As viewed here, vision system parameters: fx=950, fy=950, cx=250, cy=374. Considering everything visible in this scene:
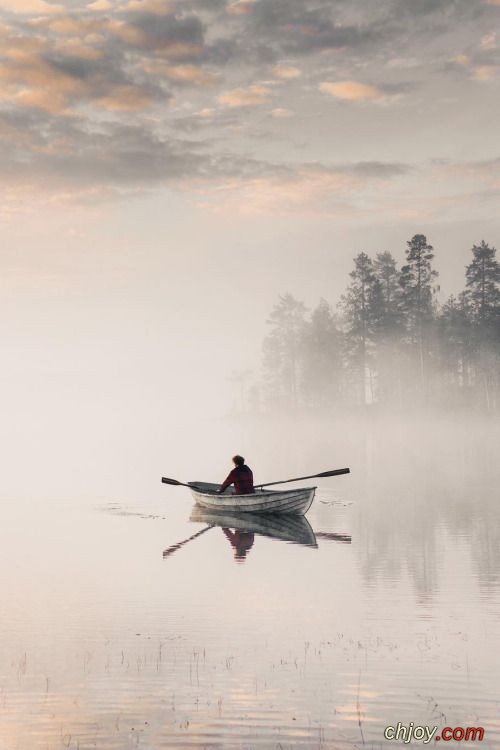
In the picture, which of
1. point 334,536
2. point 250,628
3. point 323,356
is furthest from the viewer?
point 323,356

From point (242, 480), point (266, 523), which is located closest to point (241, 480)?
point (242, 480)

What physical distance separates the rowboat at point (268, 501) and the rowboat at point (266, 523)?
0.82ft

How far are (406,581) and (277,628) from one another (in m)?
4.73

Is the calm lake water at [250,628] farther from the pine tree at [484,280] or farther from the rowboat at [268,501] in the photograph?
the pine tree at [484,280]

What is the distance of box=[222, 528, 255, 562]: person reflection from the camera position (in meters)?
24.6

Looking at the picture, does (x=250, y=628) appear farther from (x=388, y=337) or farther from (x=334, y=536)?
(x=388, y=337)

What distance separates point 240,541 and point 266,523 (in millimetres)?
3807

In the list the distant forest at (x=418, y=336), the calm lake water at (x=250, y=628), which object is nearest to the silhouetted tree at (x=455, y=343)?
the distant forest at (x=418, y=336)

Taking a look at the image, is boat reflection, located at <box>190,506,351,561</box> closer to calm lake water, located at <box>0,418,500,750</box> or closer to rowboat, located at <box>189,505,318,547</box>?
rowboat, located at <box>189,505,318,547</box>

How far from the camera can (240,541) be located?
2736 centimetres

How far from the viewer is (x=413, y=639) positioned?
14.5 metres

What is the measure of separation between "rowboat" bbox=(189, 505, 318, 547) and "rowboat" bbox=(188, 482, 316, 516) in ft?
0.82

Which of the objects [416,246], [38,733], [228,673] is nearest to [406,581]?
[228,673]

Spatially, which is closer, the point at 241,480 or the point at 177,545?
the point at 177,545
